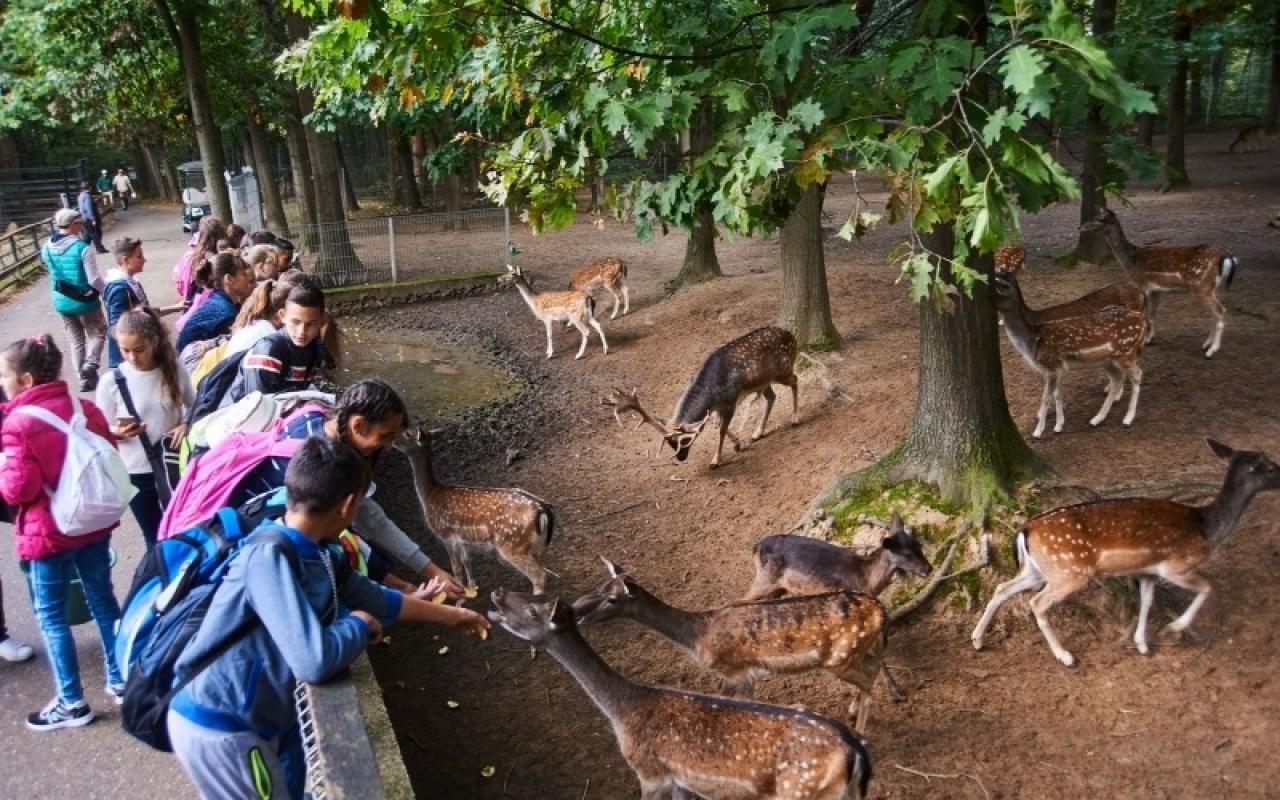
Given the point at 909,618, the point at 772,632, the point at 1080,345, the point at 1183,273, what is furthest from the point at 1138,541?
the point at 1183,273

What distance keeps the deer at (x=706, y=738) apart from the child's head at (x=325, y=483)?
1.31 metres

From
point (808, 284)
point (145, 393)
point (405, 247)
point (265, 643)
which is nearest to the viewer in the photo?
point (265, 643)

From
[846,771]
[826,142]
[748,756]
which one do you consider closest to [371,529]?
[748,756]

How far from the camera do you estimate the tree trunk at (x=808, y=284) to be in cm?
930

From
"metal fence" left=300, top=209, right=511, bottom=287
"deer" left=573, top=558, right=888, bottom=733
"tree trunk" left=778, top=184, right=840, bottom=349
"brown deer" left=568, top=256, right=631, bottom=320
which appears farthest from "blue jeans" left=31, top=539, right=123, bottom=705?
"metal fence" left=300, top=209, right=511, bottom=287

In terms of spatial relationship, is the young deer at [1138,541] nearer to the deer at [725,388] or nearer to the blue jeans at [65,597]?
the deer at [725,388]

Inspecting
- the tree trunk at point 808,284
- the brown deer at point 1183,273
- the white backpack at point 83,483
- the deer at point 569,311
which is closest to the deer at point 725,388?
the tree trunk at point 808,284

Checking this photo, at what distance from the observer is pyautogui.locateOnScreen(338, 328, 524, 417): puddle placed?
1010 centimetres

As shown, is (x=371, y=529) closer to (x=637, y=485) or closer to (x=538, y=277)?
(x=637, y=485)

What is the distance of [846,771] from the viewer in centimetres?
335

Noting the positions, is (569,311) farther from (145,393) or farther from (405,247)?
(145,393)

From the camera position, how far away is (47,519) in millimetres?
4047

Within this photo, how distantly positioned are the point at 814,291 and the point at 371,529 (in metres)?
6.22

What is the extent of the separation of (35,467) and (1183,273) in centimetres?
856
